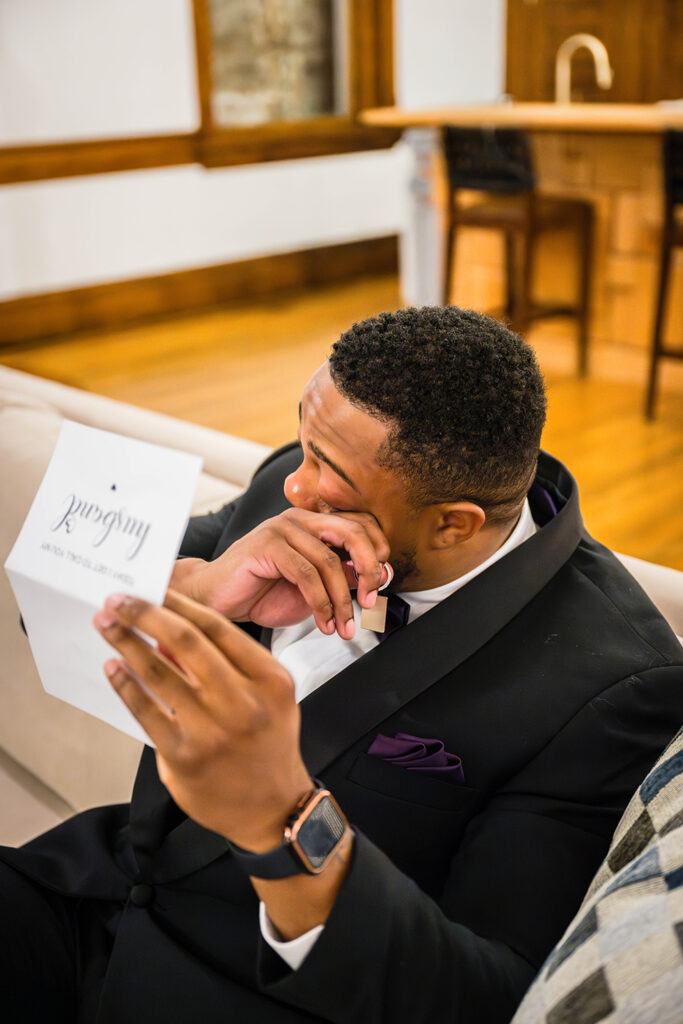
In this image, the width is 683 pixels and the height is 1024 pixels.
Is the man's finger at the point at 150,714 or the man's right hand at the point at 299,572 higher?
the man's finger at the point at 150,714

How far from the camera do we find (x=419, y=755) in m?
0.94

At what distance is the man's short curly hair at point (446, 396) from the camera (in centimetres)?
97

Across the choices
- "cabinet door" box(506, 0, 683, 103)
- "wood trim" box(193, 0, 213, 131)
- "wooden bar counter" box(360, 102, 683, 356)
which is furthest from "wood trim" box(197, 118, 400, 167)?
"wooden bar counter" box(360, 102, 683, 356)

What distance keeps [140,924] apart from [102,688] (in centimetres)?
47

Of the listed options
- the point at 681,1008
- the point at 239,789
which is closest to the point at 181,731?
the point at 239,789

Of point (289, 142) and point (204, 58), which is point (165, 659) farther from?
point (289, 142)

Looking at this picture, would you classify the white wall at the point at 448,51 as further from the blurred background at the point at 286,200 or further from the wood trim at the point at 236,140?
the wood trim at the point at 236,140

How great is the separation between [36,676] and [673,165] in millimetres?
3037

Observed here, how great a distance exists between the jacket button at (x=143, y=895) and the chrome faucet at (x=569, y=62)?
17.2 ft

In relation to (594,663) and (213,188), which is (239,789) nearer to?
(594,663)

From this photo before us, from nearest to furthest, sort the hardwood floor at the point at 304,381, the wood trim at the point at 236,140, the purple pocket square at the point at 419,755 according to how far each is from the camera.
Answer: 1. the purple pocket square at the point at 419,755
2. the hardwood floor at the point at 304,381
3. the wood trim at the point at 236,140

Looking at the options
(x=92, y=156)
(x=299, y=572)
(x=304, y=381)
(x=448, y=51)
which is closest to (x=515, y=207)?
(x=304, y=381)

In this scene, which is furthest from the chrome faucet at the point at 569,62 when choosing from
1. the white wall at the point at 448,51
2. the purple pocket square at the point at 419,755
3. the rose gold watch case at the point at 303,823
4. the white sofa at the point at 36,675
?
the rose gold watch case at the point at 303,823

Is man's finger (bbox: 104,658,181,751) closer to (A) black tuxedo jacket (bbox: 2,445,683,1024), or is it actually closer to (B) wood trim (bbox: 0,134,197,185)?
(A) black tuxedo jacket (bbox: 2,445,683,1024)
